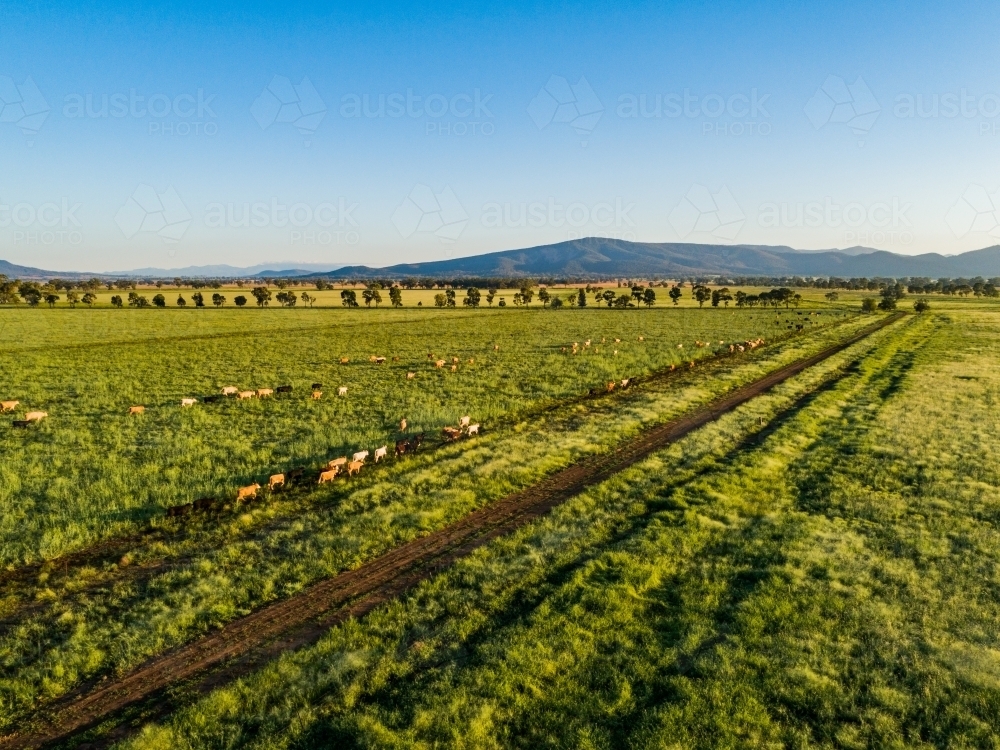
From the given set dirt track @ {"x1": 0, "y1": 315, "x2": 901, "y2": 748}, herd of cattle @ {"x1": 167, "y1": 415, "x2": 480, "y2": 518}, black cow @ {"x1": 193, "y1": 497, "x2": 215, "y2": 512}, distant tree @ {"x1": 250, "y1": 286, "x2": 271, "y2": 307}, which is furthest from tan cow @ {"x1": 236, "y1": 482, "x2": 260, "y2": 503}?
distant tree @ {"x1": 250, "y1": 286, "x2": 271, "y2": 307}

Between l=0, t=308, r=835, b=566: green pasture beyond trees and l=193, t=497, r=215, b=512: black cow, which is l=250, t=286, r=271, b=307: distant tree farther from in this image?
l=193, t=497, r=215, b=512: black cow

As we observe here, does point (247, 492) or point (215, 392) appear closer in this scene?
point (247, 492)

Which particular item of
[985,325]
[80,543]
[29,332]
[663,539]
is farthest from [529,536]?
[985,325]

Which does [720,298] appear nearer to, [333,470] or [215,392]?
[215,392]

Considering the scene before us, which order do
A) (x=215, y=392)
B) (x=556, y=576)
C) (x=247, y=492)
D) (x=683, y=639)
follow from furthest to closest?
(x=215, y=392) → (x=247, y=492) → (x=556, y=576) → (x=683, y=639)

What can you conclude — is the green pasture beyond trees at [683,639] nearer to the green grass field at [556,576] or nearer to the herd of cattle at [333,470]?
the green grass field at [556,576]

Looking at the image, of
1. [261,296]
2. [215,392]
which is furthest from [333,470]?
[261,296]
